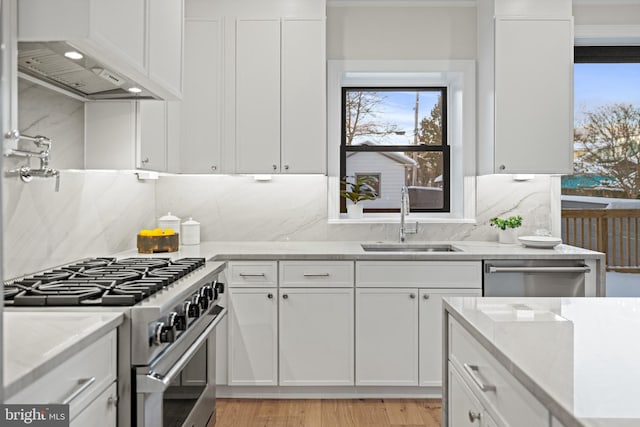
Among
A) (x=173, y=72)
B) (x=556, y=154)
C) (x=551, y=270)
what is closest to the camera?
(x=173, y=72)

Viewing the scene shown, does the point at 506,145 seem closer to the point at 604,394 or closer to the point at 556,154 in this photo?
the point at 556,154

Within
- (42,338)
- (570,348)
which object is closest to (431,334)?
(570,348)

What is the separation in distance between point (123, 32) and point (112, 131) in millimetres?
794

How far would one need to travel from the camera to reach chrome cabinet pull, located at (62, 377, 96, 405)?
134 centimetres

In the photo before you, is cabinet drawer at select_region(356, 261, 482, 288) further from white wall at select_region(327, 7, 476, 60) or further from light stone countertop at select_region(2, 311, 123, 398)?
light stone countertop at select_region(2, 311, 123, 398)

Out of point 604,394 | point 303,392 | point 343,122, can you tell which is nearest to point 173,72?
point 343,122

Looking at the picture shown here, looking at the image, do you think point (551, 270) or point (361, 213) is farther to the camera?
point (361, 213)

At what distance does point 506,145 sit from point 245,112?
5.73 ft

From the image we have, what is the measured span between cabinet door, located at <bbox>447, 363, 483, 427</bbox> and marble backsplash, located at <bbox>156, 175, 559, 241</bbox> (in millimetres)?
2107

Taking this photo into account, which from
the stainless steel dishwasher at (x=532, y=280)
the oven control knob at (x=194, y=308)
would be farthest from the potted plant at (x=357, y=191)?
the oven control knob at (x=194, y=308)

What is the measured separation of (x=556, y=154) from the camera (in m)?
3.46

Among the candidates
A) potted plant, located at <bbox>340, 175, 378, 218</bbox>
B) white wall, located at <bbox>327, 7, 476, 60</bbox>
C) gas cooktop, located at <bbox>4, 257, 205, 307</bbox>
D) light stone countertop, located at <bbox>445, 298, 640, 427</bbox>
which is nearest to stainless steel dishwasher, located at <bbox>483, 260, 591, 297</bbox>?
potted plant, located at <bbox>340, 175, 378, 218</bbox>

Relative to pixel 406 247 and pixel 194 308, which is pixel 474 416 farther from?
pixel 406 247

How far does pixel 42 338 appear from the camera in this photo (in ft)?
4.52
